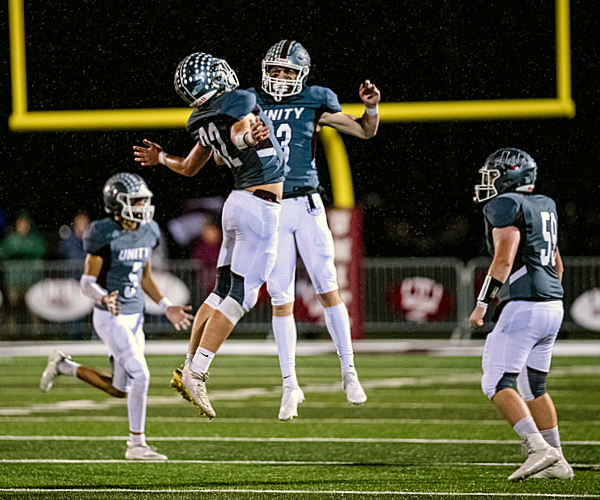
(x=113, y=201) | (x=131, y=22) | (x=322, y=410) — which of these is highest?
(x=131, y=22)

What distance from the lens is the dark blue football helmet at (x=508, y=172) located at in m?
6.96

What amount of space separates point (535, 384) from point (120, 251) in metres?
3.24

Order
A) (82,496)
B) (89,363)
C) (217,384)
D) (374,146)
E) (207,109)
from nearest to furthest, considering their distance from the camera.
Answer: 1. (207,109)
2. (82,496)
3. (217,384)
4. (89,363)
5. (374,146)

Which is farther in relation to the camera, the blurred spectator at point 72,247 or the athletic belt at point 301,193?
the blurred spectator at point 72,247

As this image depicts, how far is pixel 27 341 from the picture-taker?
1992 cm

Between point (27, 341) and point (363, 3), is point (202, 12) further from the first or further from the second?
point (27, 341)

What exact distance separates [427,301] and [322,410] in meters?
6.41

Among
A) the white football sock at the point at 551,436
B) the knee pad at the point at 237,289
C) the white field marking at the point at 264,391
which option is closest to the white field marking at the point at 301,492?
the white football sock at the point at 551,436

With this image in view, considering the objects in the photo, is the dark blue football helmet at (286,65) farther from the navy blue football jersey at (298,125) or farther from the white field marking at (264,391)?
the white field marking at (264,391)

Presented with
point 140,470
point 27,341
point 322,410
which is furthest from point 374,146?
point 140,470

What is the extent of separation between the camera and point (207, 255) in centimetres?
2033

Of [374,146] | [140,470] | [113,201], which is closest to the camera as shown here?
[113,201]

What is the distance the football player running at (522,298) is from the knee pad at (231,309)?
1.54 m

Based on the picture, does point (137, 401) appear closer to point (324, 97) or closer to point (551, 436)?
point (551, 436)
